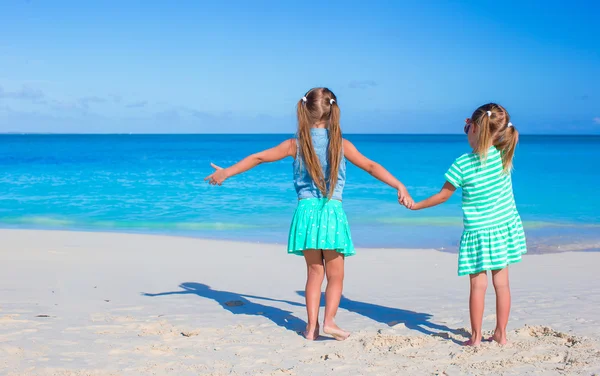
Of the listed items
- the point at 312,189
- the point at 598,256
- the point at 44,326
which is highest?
the point at 312,189

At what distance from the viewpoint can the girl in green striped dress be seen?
12.4ft

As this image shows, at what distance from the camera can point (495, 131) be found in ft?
12.5

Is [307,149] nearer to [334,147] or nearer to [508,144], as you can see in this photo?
[334,147]

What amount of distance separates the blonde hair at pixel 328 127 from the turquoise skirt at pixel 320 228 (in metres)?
0.10

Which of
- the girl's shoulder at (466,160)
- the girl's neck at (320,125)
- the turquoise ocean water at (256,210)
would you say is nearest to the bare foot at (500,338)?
the girl's shoulder at (466,160)

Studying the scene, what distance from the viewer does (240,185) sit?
21250 mm

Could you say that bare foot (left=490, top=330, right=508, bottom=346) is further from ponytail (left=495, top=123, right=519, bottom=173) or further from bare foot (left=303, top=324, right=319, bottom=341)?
bare foot (left=303, top=324, right=319, bottom=341)

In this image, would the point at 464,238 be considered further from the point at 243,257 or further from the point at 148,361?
the point at 243,257

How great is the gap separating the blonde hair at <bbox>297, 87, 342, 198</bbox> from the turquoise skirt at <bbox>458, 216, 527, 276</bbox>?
37.9 inches

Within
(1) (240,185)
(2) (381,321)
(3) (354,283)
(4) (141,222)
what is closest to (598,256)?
(3) (354,283)

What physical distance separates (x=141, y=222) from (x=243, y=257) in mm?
5637

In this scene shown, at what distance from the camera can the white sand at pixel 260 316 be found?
3.57 meters

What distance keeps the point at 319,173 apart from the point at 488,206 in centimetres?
111

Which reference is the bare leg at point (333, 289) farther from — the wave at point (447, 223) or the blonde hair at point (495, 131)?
the wave at point (447, 223)
